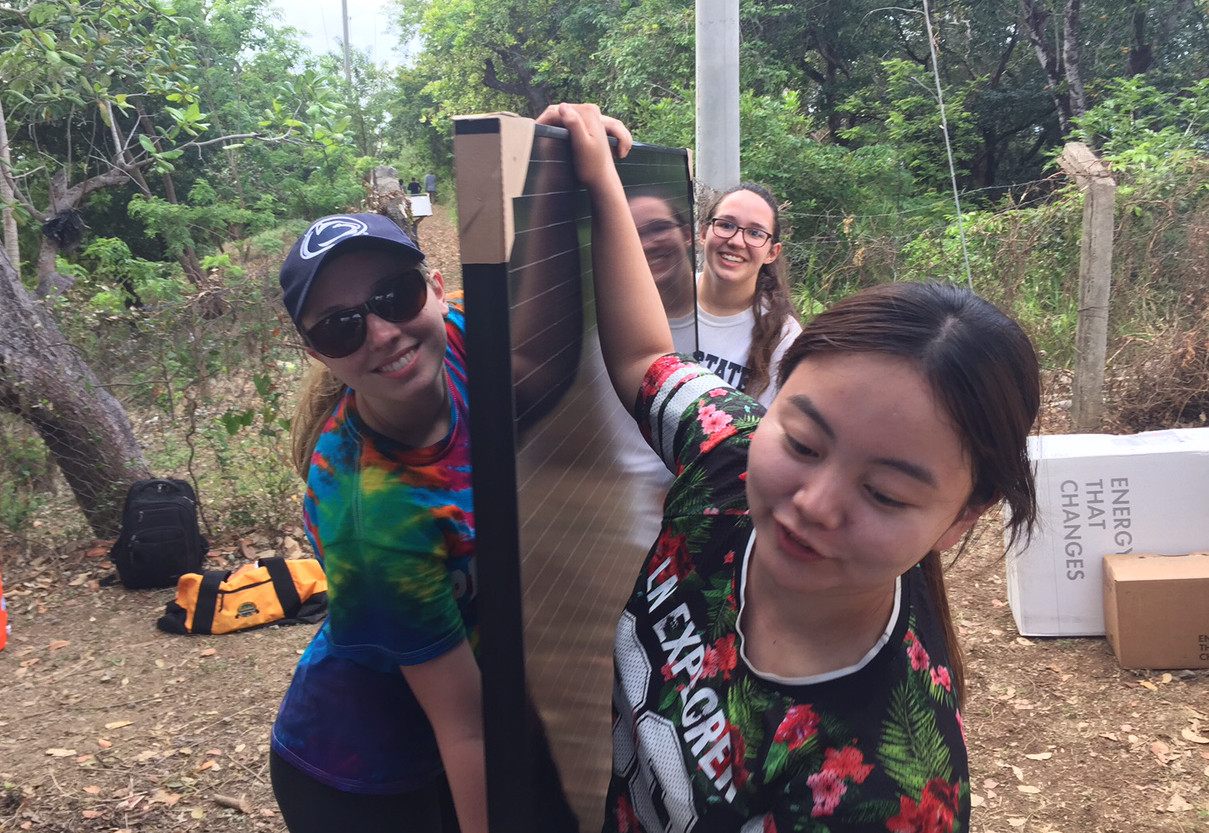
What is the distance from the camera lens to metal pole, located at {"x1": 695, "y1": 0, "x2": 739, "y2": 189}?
5.71 meters

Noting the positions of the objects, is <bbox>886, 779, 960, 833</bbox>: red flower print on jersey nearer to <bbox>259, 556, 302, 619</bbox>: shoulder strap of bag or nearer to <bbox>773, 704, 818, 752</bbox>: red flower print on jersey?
<bbox>773, 704, 818, 752</bbox>: red flower print on jersey

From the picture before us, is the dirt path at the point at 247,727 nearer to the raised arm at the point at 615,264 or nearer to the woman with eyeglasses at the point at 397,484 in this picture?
the woman with eyeglasses at the point at 397,484

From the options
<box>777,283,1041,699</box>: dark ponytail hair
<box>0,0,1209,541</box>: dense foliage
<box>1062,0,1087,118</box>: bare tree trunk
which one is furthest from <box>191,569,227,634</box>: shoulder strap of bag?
<box>1062,0,1087,118</box>: bare tree trunk

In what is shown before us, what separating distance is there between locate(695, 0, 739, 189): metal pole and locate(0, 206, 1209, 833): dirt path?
9.28 feet

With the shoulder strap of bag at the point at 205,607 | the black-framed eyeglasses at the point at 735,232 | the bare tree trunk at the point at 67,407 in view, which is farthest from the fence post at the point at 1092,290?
the bare tree trunk at the point at 67,407

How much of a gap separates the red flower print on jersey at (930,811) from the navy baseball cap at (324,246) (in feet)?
3.00

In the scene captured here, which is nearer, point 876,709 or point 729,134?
point 876,709

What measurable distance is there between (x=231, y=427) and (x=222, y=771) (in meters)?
2.47

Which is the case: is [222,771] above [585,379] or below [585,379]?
below

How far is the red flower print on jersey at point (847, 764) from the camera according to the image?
2.99 feet

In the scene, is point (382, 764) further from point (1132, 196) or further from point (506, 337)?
point (1132, 196)

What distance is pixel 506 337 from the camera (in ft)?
3.04

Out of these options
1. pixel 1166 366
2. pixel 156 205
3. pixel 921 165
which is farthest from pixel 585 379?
pixel 921 165

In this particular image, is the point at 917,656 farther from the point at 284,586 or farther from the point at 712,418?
the point at 284,586
